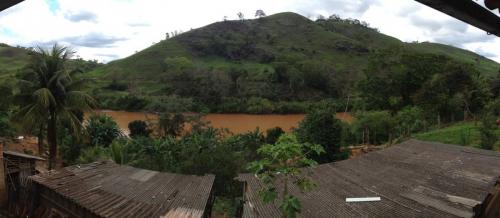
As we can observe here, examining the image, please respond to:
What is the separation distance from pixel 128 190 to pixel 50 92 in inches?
291

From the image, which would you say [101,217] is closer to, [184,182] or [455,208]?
[184,182]

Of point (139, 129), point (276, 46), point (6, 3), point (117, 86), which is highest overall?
point (276, 46)

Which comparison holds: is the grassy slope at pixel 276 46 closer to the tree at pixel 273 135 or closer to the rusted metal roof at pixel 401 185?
the tree at pixel 273 135

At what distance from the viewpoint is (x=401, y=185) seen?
36.2 feet

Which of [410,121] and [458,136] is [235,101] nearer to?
[410,121]

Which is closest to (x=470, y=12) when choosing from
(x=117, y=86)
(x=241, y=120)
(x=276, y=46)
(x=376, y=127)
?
(x=376, y=127)

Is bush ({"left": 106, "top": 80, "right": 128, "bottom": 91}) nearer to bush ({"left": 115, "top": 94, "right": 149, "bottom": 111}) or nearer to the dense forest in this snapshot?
the dense forest

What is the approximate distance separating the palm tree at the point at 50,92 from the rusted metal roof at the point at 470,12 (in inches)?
665

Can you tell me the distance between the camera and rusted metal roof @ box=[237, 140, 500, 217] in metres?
9.38

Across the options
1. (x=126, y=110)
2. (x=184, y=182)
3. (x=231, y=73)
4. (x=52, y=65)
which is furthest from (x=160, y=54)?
(x=184, y=182)

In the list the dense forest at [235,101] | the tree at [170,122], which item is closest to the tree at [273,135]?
the dense forest at [235,101]

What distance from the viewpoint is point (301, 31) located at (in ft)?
289

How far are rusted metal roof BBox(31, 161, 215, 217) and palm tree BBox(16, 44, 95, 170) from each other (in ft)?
13.1

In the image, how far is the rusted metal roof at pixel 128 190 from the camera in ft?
32.5
